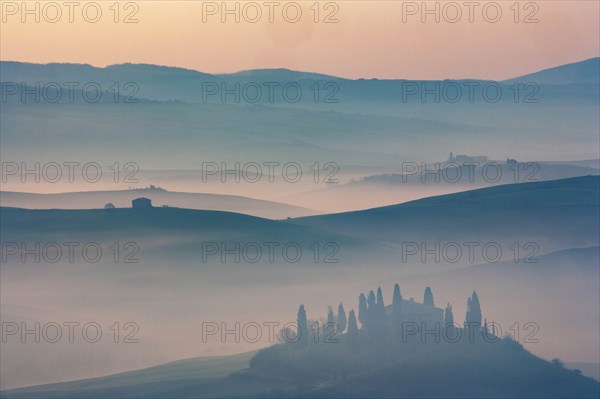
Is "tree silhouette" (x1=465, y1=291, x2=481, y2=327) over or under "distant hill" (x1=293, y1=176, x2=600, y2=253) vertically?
under

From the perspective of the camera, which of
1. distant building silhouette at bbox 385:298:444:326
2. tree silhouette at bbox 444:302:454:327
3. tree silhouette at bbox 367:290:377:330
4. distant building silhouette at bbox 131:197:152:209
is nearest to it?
tree silhouette at bbox 367:290:377:330

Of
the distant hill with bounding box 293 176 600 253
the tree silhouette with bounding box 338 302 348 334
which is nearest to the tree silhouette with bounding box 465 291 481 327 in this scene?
the distant hill with bounding box 293 176 600 253

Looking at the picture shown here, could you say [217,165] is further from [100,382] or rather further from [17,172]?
[100,382]

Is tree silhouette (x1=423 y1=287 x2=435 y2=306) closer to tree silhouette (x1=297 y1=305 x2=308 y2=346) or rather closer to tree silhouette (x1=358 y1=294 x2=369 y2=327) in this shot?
tree silhouette (x1=358 y1=294 x2=369 y2=327)

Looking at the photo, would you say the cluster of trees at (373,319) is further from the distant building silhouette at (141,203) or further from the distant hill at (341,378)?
the distant building silhouette at (141,203)

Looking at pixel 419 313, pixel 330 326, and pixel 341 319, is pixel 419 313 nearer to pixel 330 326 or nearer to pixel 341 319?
pixel 341 319

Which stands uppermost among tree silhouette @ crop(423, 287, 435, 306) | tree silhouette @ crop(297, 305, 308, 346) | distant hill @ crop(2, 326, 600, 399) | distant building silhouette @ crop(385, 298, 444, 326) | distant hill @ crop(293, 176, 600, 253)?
distant hill @ crop(293, 176, 600, 253)
